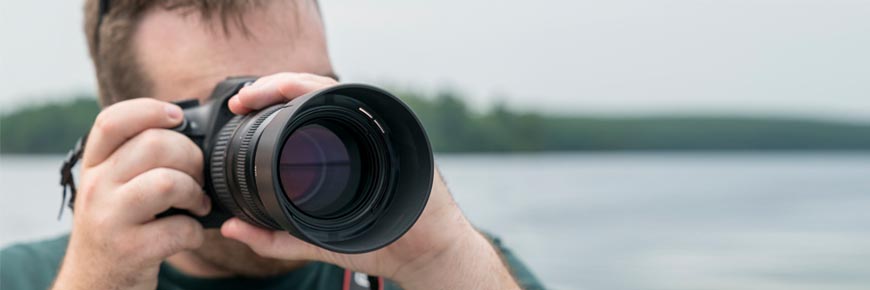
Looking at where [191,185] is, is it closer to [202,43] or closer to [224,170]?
[224,170]

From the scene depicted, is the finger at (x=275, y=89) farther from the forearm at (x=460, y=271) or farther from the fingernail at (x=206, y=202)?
the forearm at (x=460, y=271)

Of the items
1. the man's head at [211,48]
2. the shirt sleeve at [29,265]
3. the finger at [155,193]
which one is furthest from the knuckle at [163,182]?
the shirt sleeve at [29,265]

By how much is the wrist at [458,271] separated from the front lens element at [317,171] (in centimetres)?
17

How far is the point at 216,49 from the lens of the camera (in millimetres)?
1357

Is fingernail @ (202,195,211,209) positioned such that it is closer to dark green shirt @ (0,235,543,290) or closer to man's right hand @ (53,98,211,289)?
man's right hand @ (53,98,211,289)

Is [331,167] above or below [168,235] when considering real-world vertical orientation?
above

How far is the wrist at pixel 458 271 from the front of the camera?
1193 millimetres

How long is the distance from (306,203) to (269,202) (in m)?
0.14

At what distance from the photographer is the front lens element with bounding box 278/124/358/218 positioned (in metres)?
1.06

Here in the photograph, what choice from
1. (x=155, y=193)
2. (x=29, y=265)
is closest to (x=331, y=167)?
(x=155, y=193)

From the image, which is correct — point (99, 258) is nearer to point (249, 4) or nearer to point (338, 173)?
point (338, 173)

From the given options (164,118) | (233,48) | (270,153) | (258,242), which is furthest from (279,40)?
(270,153)

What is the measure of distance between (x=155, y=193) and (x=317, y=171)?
0.21 meters

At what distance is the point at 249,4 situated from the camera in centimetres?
139
